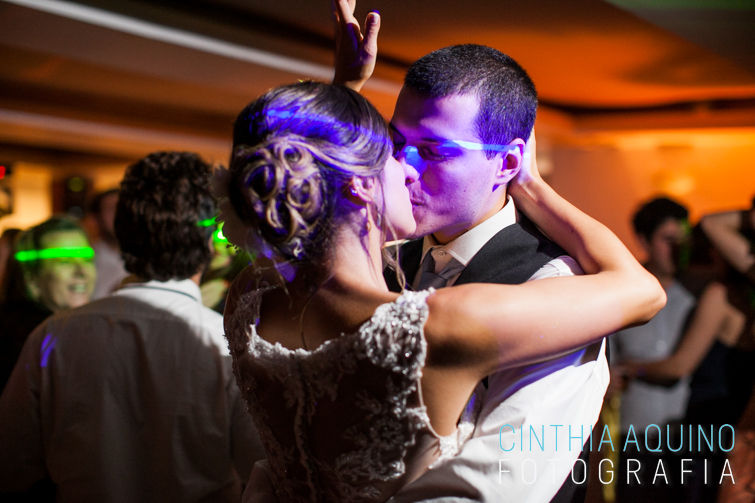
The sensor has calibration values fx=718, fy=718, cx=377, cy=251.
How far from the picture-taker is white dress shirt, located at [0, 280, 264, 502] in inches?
73.6

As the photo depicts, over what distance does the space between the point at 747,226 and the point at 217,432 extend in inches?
103

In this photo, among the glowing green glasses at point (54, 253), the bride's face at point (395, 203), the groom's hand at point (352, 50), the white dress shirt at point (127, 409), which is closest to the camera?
the bride's face at point (395, 203)

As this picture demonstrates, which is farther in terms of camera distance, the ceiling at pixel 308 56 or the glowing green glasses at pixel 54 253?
the ceiling at pixel 308 56

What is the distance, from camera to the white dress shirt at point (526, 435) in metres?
1.10

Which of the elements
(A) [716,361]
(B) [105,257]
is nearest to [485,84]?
(A) [716,361]

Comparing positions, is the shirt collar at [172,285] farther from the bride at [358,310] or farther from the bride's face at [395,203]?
the bride's face at [395,203]

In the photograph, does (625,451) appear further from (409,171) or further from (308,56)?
(308,56)

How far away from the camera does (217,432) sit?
6.23 ft

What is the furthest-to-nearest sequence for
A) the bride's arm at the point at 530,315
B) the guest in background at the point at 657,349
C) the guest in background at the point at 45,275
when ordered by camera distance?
the guest in background at the point at 657,349, the guest in background at the point at 45,275, the bride's arm at the point at 530,315

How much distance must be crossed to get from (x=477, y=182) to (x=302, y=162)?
0.47m

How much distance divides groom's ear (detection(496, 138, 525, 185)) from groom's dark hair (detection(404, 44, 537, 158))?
18mm

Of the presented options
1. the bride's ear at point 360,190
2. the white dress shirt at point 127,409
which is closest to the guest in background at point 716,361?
the white dress shirt at point 127,409

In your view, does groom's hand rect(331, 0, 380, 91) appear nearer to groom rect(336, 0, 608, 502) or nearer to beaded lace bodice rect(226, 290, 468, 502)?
groom rect(336, 0, 608, 502)

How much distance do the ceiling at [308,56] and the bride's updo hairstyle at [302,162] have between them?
221cm
